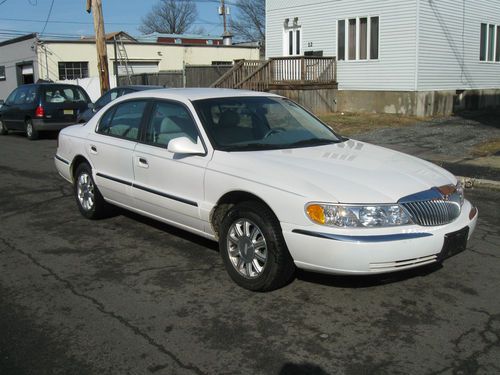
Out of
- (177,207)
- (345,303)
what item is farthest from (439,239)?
(177,207)

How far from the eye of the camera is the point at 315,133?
18.3 feet

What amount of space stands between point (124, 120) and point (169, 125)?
34.3 inches

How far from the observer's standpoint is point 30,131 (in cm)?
1653

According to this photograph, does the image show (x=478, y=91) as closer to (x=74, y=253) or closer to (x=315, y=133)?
(x=315, y=133)

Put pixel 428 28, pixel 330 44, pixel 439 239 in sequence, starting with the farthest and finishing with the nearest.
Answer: pixel 330 44
pixel 428 28
pixel 439 239

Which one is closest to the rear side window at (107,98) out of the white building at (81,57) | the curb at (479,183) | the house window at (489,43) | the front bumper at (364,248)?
the curb at (479,183)

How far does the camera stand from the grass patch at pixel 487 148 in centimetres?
1146

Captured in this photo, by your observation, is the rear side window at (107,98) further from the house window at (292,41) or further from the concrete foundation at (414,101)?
the house window at (292,41)

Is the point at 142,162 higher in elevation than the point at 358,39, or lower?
Result: lower

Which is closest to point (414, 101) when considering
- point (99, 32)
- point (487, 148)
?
point (487, 148)

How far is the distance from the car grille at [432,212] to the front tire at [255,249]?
0.96m

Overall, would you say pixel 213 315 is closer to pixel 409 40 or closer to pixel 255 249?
pixel 255 249

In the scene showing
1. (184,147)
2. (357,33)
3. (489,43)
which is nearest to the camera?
(184,147)

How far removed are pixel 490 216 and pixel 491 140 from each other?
7.31 m
